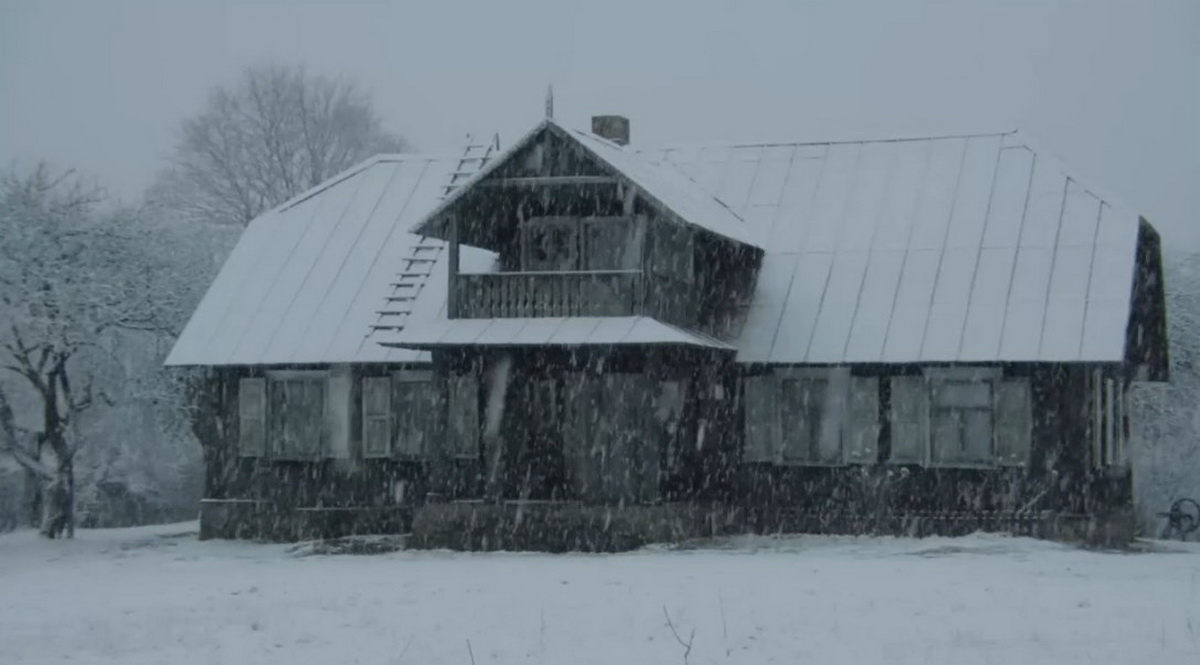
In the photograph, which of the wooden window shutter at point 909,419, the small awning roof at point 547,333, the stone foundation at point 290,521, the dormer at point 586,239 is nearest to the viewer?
the small awning roof at point 547,333

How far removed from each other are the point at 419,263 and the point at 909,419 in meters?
8.54

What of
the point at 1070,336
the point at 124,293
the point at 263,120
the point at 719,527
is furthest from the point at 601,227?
the point at 263,120

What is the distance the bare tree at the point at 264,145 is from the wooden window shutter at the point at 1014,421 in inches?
1163

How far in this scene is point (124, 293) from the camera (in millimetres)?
30859

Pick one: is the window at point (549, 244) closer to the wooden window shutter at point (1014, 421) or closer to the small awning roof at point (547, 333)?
the small awning roof at point (547, 333)

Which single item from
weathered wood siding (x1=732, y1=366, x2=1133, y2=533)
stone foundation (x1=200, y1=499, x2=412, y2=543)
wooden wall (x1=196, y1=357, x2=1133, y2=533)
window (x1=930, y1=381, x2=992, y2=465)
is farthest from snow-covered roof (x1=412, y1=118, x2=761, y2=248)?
stone foundation (x1=200, y1=499, x2=412, y2=543)

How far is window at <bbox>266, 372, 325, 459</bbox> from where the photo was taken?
94.2 ft

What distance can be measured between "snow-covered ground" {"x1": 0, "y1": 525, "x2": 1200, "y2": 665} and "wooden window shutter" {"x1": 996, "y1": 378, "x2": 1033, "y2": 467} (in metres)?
1.51

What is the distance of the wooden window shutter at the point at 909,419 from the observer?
2577 cm

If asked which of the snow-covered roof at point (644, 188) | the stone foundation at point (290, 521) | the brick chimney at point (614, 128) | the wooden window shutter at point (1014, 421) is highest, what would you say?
the brick chimney at point (614, 128)

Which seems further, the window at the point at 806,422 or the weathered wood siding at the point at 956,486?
the window at the point at 806,422

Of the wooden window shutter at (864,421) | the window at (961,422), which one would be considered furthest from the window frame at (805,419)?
the window at (961,422)

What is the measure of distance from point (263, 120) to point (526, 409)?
29.2 meters

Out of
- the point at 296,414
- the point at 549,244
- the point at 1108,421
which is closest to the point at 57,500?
the point at 296,414
